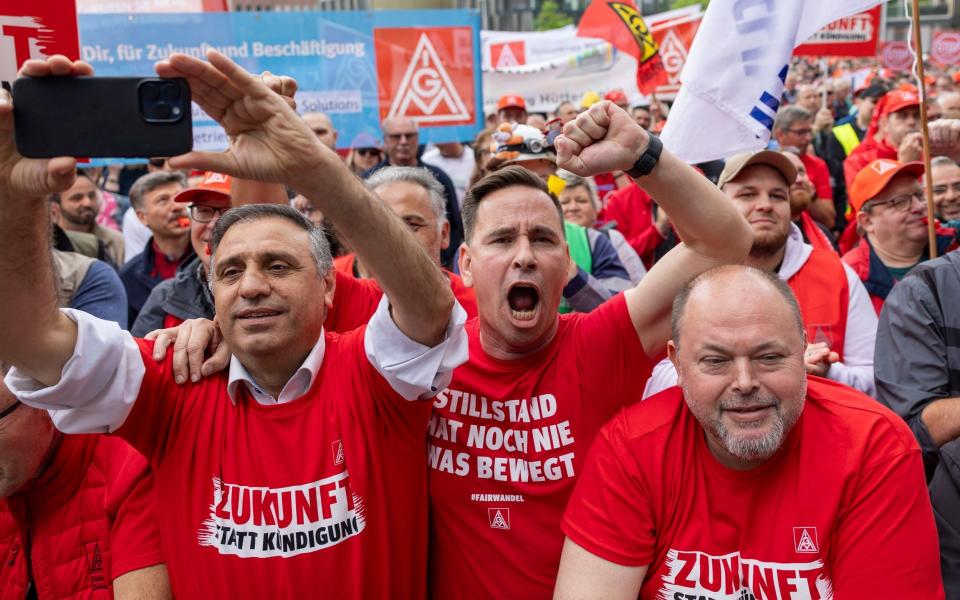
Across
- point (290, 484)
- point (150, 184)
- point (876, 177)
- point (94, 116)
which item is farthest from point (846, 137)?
point (94, 116)

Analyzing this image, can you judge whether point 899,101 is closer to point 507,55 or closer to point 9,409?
point 9,409

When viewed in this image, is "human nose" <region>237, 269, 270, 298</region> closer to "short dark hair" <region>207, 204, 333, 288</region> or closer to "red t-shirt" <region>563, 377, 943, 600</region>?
"short dark hair" <region>207, 204, 333, 288</region>

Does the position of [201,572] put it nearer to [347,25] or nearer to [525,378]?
[525,378]

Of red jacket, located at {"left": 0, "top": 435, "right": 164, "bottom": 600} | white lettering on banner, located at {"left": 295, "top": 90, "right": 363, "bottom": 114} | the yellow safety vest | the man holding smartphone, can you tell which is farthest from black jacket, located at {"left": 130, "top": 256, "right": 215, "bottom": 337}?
the yellow safety vest

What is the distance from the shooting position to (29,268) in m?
2.25

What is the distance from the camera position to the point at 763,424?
240 centimetres

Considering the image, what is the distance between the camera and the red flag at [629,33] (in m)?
9.77

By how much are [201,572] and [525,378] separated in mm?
1041

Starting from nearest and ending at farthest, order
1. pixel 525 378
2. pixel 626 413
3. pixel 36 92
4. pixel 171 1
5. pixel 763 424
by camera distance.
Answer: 1. pixel 36 92
2. pixel 763 424
3. pixel 626 413
4. pixel 525 378
5. pixel 171 1

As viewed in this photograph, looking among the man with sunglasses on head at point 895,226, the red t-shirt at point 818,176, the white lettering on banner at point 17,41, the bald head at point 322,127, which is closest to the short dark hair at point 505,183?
the white lettering on banner at point 17,41

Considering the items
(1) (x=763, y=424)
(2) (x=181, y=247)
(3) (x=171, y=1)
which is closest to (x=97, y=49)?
(3) (x=171, y=1)

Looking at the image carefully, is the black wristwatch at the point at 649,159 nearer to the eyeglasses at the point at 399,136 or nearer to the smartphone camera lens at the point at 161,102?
the smartphone camera lens at the point at 161,102

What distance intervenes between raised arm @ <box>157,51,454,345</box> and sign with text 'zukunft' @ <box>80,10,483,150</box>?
20.6 ft

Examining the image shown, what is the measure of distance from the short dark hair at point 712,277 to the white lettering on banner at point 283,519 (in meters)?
0.98
